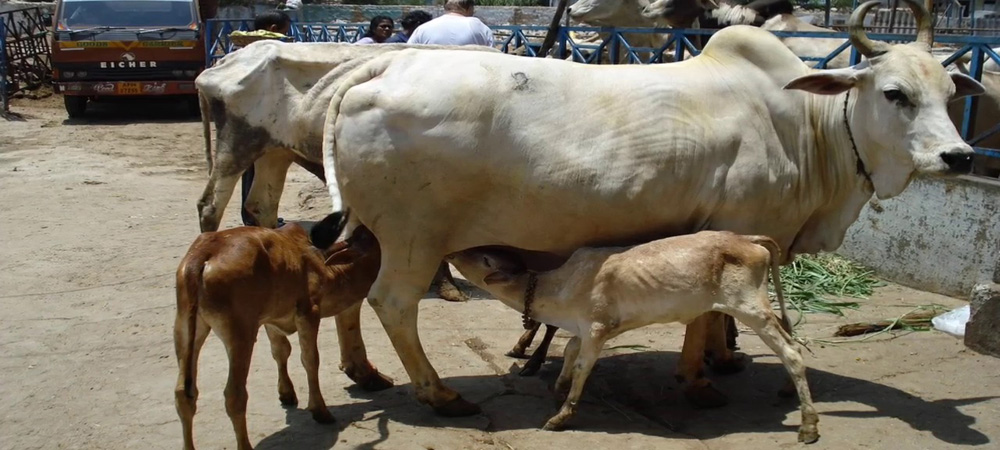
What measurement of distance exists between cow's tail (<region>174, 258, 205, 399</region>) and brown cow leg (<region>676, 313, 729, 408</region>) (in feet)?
7.80

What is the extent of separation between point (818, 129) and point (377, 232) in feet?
7.67

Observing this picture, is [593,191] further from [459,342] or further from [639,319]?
[459,342]

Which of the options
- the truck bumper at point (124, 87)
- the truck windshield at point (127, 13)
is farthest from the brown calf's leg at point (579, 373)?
the truck windshield at point (127, 13)

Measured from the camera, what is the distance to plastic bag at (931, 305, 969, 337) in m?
6.05

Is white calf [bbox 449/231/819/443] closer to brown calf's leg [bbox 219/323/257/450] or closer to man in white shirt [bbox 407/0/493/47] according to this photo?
brown calf's leg [bbox 219/323/257/450]

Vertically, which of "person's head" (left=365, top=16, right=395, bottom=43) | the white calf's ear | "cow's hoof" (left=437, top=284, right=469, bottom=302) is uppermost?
"person's head" (left=365, top=16, right=395, bottom=43)

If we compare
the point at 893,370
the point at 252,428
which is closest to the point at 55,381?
the point at 252,428

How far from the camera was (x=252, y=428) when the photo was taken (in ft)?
15.7

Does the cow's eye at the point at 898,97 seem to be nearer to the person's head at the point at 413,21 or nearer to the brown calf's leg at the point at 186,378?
the brown calf's leg at the point at 186,378

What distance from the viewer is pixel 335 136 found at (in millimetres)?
4863

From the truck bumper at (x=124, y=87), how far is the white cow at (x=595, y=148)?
12.2 metres

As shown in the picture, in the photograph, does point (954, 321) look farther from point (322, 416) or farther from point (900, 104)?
point (322, 416)

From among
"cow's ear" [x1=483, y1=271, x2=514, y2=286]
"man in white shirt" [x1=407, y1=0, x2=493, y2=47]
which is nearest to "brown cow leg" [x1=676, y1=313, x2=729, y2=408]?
"cow's ear" [x1=483, y1=271, x2=514, y2=286]

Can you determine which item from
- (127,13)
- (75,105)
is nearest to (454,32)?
(127,13)
